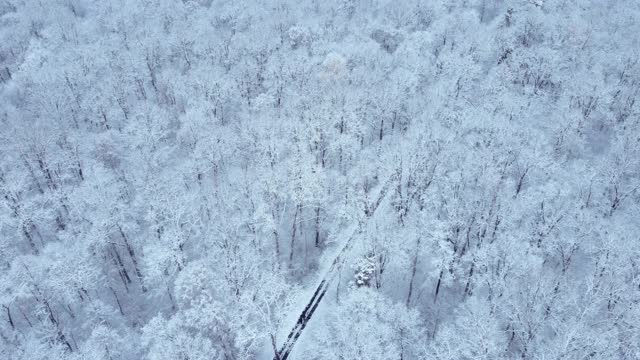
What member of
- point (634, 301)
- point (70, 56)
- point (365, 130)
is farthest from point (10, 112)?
point (634, 301)

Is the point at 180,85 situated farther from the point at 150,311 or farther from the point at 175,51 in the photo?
the point at 150,311

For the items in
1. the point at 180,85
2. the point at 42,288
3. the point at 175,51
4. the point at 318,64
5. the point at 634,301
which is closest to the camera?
the point at 634,301

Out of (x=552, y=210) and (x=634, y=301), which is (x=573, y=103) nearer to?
(x=552, y=210)

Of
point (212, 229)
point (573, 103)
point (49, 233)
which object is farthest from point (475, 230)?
point (49, 233)

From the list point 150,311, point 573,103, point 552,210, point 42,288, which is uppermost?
point 573,103

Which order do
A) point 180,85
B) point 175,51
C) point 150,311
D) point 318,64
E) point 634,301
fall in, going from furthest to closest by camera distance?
point 175,51 → point 318,64 → point 180,85 → point 150,311 → point 634,301

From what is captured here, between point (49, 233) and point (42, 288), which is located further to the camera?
point (49, 233)

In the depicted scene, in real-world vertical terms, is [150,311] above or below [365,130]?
below
